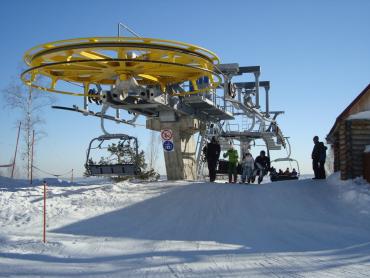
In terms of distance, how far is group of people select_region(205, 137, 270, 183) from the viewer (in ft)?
58.9

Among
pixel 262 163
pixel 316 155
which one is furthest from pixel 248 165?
pixel 316 155

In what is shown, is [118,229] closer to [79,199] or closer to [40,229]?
[40,229]

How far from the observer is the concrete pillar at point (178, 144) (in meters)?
19.8

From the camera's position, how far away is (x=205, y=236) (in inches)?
382

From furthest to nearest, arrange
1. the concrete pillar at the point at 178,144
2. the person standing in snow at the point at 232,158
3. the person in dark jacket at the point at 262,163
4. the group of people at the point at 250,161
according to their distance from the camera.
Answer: the concrete pillar at the point at 178,144, the person in dark jacket at the point at 262,163, the person standing in snow at the point at 232,158, the group of people at the point at 250,161

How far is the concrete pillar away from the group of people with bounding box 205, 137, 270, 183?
5.88 feet

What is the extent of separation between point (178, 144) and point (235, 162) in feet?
8.91

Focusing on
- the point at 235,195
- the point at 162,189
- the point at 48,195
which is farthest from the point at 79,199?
the point at 235,195

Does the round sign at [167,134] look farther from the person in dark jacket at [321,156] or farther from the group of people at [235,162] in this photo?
the person in dark jacket at [321,156]

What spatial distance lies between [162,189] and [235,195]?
8.76ft

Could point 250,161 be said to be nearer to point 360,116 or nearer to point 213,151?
point 213,151

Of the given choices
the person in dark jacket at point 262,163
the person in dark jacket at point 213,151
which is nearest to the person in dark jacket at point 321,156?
the person in dark jacket at point 262,163

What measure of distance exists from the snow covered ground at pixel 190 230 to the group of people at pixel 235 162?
6.76 feet

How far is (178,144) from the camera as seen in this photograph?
19.9 meters
